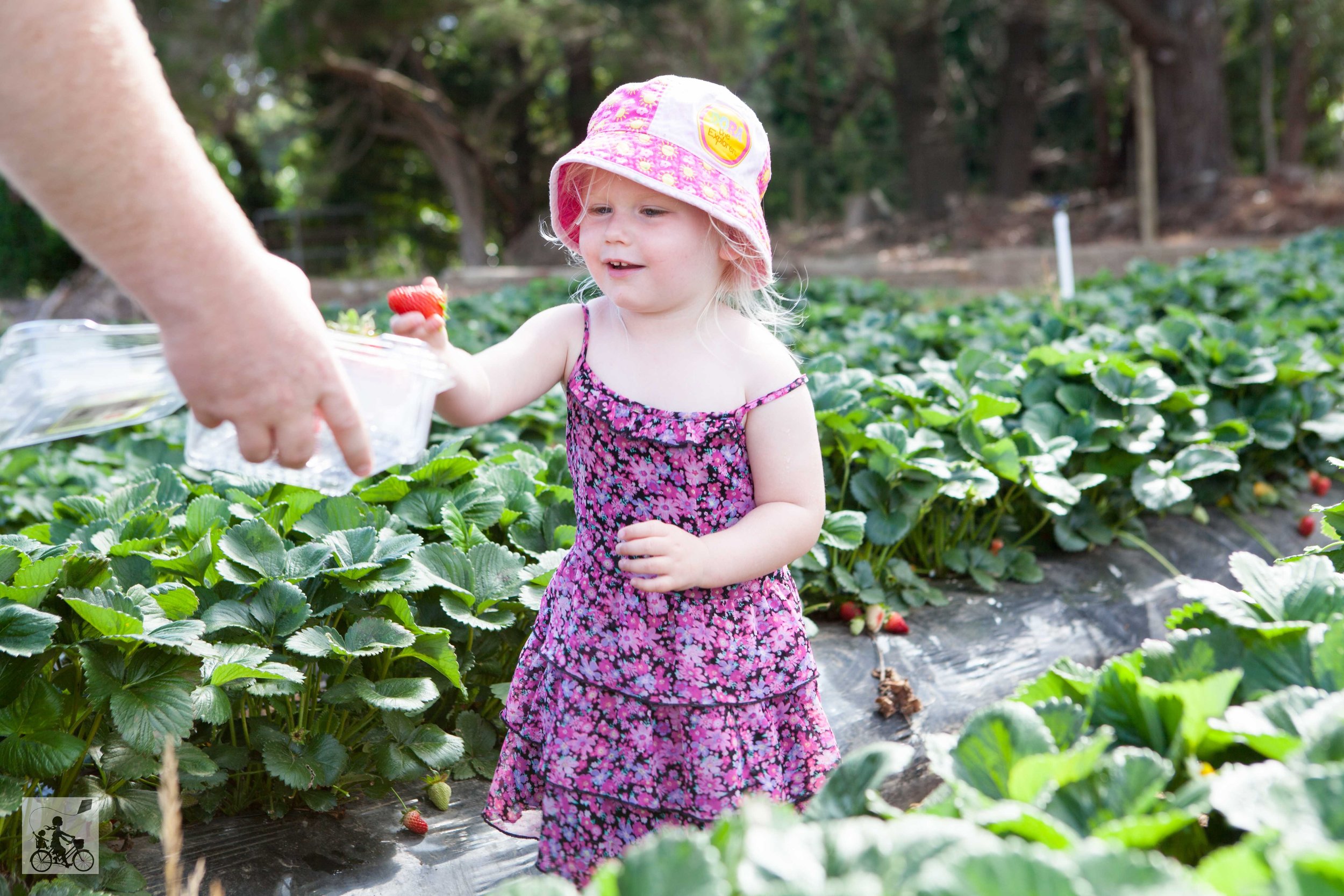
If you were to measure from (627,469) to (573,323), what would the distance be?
0.29m

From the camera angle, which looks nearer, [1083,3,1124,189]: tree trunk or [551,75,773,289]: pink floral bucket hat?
[551,75,773,289]: pink floral bucket hat

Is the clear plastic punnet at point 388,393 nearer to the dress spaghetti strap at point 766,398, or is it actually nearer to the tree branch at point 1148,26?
the dress spaghetti strap at point 766,398

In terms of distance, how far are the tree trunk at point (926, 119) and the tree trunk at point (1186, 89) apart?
3150mm

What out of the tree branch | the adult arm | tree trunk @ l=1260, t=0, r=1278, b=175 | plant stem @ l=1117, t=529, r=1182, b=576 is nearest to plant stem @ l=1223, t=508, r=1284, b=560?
plant stem @ l=1117, t=529, r=1182, b=576

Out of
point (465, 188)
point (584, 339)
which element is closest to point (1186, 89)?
point (465, 188)

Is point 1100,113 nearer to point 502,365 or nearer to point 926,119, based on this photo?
point 926,119

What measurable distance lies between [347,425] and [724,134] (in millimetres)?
828

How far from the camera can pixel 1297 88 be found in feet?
65.2

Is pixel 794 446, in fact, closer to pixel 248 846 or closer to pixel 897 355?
pixel 248 846

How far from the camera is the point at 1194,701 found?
1040mm

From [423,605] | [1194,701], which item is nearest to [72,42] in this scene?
[1194,701]

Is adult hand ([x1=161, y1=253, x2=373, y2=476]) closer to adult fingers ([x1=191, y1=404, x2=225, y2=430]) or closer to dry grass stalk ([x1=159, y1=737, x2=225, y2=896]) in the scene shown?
adult fingers ([x1=191, y1=404, x2=225, y2=430])

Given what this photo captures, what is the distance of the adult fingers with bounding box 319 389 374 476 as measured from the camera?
1.17 meters

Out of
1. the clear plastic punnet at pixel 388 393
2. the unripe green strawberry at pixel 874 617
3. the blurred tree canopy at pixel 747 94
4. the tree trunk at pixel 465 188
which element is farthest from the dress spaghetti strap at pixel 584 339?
the tree trunk at pixel 465 188
